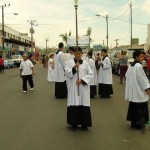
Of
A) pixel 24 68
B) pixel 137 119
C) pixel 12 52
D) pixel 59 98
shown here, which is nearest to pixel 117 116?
pixel 137 119

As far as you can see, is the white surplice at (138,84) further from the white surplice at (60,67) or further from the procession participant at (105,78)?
the white surplice at (60,67)

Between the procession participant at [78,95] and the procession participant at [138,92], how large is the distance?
966 mm

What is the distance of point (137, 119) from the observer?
30.7 ft

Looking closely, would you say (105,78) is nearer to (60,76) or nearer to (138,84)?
(60,76)

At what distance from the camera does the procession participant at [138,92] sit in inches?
362

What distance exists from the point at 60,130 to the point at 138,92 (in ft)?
6.38

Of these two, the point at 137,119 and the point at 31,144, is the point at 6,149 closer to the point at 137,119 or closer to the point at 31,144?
the point at 31,144

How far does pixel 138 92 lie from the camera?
9.21m

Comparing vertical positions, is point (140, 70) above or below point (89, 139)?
above

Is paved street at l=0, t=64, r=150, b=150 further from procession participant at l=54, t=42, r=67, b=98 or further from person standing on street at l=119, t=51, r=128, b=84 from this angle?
person standing on street at l=119, t=51, r=128, b=84

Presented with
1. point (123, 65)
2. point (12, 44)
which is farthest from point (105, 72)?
point (12, 44)

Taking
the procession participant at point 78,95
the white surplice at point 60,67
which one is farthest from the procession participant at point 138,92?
the white surplice at point 60,67

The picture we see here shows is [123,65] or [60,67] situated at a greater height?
[60,67]

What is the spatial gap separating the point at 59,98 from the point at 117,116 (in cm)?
474
